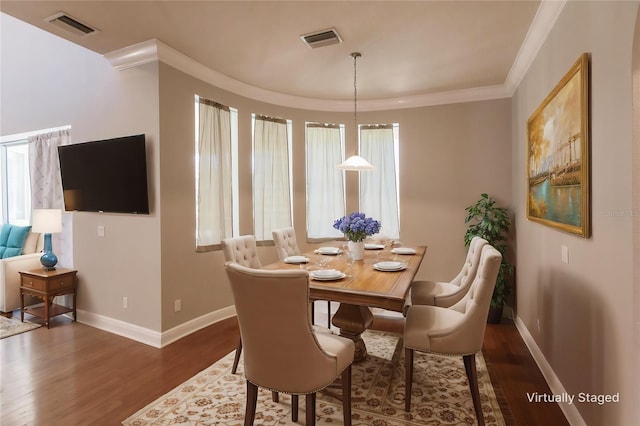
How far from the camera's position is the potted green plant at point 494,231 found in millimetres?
3828

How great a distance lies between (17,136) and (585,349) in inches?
263

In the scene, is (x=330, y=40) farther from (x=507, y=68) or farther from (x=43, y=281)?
(x=43, y=281)

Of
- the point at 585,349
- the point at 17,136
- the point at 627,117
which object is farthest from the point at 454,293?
the point at 17,136

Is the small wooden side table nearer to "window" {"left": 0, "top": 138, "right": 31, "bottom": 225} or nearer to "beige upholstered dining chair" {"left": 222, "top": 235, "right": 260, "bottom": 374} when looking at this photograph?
"window" {"left": 0, "top": 138, "right": 31, "bottom": 225}

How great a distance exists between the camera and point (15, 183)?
5.23 meters

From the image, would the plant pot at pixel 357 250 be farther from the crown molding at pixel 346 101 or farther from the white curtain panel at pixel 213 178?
the crown molding at pixel 346 101

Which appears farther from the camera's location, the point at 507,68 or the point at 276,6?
the point at 507,68

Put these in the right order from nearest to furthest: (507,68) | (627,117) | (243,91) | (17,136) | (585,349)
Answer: (627,117)
(585,349)
(507,68)
(243,91)
(17,136)

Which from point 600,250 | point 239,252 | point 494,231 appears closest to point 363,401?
point 239,252

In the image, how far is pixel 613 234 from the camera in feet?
5.34

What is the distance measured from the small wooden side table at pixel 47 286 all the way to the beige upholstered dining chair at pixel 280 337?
3.12m

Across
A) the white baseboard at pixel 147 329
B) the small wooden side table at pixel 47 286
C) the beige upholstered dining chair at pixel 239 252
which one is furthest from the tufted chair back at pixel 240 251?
the small wooden side table at pixel 47 286

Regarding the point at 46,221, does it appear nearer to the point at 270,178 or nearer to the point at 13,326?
the point at 13,326

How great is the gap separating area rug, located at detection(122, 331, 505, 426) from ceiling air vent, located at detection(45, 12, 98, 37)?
299 centimetres
